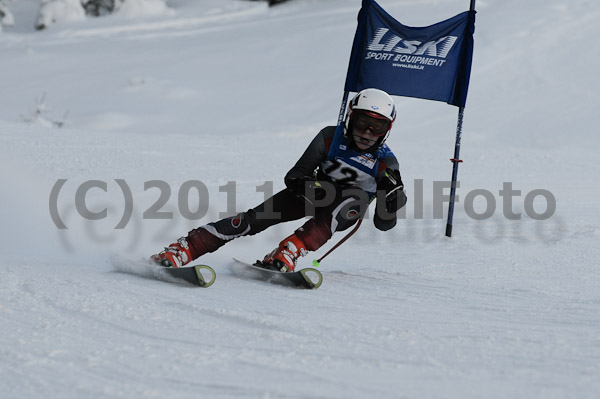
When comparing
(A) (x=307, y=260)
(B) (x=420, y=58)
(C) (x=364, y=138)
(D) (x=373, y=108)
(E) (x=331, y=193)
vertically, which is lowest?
(A) (x=307, y=260)

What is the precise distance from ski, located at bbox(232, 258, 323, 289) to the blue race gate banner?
251 cm

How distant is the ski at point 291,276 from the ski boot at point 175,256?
0.38 m

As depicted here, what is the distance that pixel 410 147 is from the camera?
36.0 ft

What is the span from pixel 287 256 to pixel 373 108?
1.06 meters

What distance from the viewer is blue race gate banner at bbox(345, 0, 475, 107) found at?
639cm

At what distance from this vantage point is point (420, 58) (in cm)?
640

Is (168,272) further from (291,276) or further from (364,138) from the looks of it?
(364,138)

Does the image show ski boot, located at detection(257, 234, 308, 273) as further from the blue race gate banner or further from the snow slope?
the blue race gate banner

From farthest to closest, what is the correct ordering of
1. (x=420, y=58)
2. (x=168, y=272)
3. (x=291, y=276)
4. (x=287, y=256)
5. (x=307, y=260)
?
(x=420, y=58) < (x=307, y=260) < (x=287, y=256) < (x=291, y=276) < (x=168, y=272)

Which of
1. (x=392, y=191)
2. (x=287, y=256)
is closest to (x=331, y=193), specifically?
(x=392, y=191)

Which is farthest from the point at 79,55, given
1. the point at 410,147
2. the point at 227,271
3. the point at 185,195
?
the point at 227,271

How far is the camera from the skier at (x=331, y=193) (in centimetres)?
457

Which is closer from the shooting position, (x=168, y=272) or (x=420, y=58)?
(x=168, y=272)

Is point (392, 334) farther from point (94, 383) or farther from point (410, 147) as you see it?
point (410, 147)
